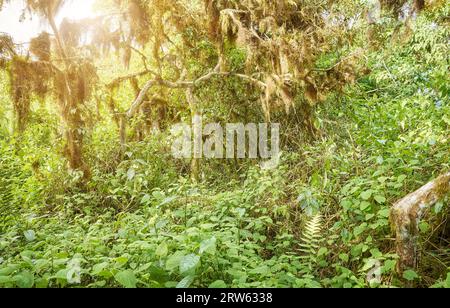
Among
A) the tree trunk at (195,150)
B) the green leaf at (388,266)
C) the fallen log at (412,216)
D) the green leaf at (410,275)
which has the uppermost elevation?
the tree trunk at (195,150)

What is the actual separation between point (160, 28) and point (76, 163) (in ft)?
8.79

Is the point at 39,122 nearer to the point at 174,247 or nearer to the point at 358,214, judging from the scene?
the point at 174,247

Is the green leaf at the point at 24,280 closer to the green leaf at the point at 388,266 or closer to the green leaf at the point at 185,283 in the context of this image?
the green leaf at the point at 185,283

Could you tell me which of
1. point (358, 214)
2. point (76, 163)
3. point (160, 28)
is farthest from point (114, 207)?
point (358, 214)

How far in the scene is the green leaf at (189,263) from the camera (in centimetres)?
204

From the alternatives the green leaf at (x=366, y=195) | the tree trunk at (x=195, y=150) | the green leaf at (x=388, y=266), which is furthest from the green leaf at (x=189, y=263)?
the tree trunk at (x=195, y=150)

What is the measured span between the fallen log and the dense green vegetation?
0.12 metres

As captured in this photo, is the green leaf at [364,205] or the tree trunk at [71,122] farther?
the tree trunk at [71,122]

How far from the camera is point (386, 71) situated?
761 cm

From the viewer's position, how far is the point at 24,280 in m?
1.94

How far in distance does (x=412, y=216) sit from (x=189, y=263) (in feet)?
5.36

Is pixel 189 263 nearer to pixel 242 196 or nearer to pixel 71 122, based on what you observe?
pixel 242 196

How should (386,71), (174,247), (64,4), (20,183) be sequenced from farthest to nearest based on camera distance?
(386,71) → (20,183) → (64,4) → (174,247)

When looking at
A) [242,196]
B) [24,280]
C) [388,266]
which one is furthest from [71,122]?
[388,266]
